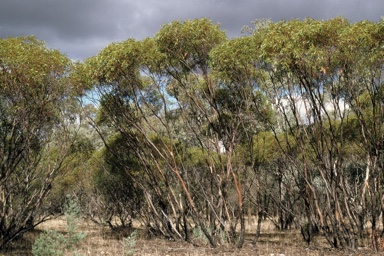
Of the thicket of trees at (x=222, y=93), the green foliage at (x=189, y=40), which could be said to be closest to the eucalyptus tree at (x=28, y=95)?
the thicket of trees at (x=222, y=93)

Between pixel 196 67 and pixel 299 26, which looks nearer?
pixel 299 26

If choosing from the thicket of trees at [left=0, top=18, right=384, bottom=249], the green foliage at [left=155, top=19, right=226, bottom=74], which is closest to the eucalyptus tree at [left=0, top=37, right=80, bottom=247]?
the thicket of trees at [left=0, top=18, right=384, bottom=249]

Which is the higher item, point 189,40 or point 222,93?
point 189,40

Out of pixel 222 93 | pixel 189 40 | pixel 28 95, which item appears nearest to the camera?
pixel 28 95

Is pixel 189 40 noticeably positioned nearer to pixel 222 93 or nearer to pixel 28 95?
pixel 222 93

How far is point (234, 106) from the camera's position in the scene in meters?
20.2

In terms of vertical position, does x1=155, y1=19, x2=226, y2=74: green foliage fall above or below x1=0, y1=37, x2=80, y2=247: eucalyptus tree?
above

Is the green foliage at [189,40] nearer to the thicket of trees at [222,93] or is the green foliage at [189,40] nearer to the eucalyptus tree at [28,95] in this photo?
the thicket of trees at [222,93]

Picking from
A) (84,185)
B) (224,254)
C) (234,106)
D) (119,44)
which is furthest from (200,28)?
(84,185)

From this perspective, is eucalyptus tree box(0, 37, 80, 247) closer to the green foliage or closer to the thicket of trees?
the thicket of trees

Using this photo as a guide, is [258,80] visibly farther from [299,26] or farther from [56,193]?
[56,193]

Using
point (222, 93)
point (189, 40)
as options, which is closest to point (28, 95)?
point (189, 40)

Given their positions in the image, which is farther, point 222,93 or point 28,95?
point 222,93

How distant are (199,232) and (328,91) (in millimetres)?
8991
